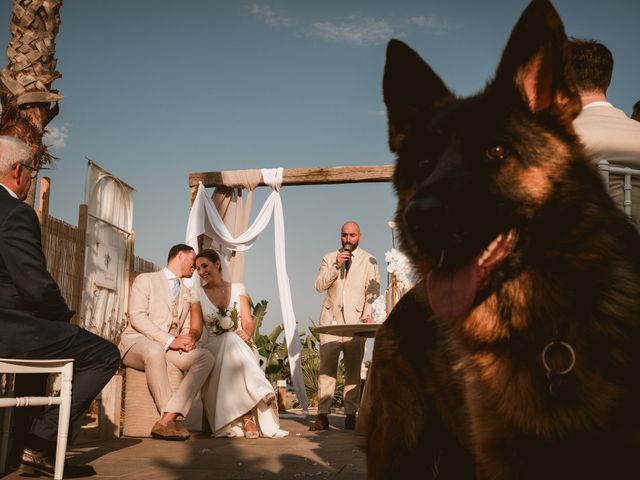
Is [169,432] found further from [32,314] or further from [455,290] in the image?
[455,290]

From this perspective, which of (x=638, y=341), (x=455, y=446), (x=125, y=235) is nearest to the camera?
→ (x=638, y=341)

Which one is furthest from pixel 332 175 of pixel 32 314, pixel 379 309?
pixel 32 314

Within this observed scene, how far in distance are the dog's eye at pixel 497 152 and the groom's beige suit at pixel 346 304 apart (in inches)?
278

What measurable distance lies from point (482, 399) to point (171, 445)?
5.49m

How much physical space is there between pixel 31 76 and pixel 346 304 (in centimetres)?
548

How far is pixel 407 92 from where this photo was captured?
242 cm

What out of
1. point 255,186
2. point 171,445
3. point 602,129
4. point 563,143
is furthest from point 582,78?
point 255,186

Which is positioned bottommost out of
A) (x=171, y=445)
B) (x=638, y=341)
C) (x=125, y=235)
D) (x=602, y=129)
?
(x=171, y=445)

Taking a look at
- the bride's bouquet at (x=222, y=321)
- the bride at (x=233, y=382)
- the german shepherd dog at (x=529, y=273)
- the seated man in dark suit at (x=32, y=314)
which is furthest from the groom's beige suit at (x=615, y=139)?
the bride's bouquet at (x=222, y=321)

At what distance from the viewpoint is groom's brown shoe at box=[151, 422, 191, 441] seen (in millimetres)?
6789

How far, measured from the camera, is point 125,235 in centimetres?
1145

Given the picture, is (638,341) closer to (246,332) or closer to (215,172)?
(246,332)

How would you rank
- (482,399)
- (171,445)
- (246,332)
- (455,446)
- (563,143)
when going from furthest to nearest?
1. (246,332)
2. (171,445)
3. (455,446)
4. (563,143)
5. (482,399)

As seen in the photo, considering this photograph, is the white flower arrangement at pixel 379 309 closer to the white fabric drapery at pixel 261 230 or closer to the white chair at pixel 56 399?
the white fabric drapery at pixel 261 230
